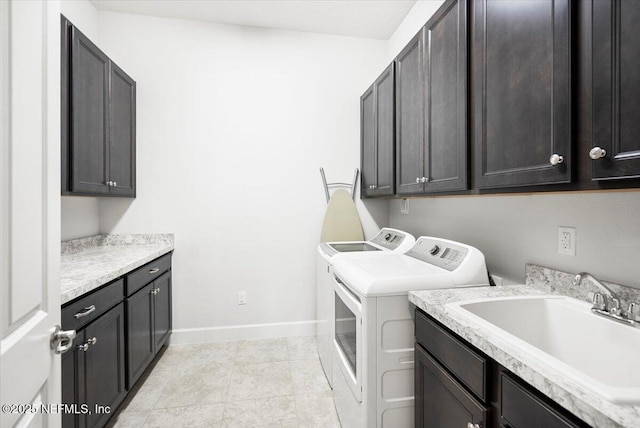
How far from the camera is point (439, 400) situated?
3.60ft

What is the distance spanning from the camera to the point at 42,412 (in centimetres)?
72

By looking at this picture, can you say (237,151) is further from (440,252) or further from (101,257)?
(440,252)

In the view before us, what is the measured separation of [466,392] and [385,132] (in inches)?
69.7

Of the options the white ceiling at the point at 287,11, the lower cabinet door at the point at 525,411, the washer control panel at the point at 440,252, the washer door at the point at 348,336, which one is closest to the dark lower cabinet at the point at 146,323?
the washer door at the point at 348,336

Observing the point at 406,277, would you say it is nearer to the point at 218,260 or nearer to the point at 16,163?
the point at 16,163

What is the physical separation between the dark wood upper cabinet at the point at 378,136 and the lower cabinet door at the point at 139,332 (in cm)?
187

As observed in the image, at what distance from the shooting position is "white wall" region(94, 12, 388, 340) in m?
2.67

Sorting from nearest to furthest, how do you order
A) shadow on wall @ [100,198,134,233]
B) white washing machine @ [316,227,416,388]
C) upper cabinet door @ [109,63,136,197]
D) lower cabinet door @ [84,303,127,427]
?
1. lower cabinet door @ [84,303,127,427]
2. white washing machine @ [316,227,416,388]
3. upper cabinet door @ [109,63,136,197]
4. shadow on wall @ [100,198,134,233]

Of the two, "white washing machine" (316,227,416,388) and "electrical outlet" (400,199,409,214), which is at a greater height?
"electrical outlet" (400,199,409,214)

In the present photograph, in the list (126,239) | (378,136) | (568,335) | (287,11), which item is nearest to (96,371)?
(126,239)

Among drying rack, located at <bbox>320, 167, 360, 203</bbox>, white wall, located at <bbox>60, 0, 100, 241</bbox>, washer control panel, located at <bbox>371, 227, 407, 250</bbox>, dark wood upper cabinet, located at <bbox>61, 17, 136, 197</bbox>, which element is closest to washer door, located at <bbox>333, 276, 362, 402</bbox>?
washer control panel, located at <bbox>371, 227, 407, 250</bbox>

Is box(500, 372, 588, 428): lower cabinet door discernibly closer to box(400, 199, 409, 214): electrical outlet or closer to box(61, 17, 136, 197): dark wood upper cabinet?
box(400, 199, 409, 214): electrical outlet

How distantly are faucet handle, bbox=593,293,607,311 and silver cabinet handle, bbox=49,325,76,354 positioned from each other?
5.21 feet

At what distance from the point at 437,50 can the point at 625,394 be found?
1.53 metres
